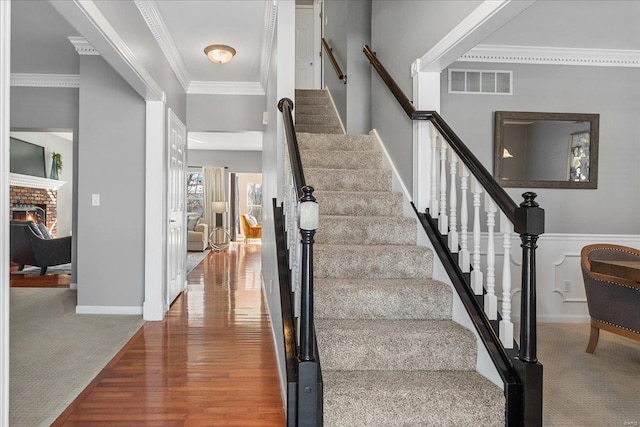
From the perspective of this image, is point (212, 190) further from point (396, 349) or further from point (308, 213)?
point (308, 213)

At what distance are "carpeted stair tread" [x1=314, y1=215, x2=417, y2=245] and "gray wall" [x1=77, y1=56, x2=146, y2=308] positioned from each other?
209 cm

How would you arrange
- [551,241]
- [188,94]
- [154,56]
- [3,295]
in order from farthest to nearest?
[188,94], [551,241], [154,56], [3,295]

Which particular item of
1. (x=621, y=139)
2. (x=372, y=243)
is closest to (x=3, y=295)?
(x=372, y=243)

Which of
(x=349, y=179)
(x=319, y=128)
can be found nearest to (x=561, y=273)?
(x=349, y=179)

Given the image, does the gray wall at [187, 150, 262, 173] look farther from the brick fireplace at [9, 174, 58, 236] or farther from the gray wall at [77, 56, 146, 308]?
the gray wall at [77, 56, 146, 308]

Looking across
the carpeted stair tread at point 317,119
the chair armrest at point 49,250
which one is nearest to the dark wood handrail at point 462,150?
the carpeted stair tread at point 317,119

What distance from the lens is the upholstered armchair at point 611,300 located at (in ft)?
9.38

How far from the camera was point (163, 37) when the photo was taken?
3855mm

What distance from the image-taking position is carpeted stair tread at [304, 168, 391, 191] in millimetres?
3486

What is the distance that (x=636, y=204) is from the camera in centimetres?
394

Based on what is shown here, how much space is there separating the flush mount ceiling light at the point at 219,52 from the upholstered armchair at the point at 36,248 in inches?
157

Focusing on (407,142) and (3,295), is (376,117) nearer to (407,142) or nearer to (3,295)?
(407,142)

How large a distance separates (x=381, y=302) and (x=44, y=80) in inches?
189

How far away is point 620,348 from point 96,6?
4.35 metres
